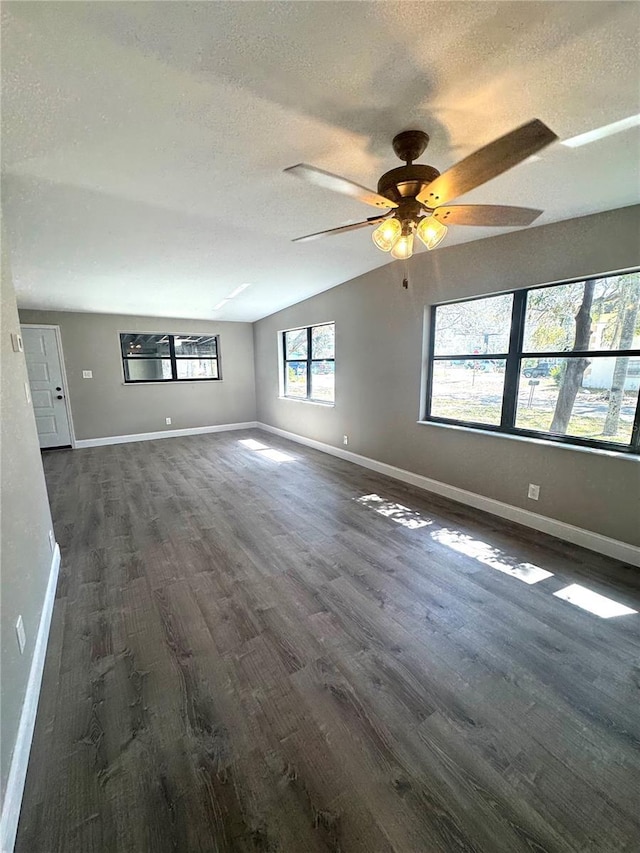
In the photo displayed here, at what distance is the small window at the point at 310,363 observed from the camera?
17.3ft

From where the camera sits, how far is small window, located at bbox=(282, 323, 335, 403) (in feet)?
17.3

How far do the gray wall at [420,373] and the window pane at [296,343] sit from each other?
10.1 inches

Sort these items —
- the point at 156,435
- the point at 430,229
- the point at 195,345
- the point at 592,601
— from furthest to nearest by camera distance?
1. the point at 195,345
2. the point at 156,435
3. the point at 592,601
4. the point at 430,229

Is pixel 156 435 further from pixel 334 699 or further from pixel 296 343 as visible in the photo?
pixel 334 699

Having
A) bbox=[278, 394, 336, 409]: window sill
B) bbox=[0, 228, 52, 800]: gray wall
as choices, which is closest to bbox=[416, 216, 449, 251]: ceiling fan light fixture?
bbox=[0, 228, 52, 800]: gray wall

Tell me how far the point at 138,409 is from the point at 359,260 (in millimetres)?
4945

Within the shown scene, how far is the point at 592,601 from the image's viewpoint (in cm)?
202

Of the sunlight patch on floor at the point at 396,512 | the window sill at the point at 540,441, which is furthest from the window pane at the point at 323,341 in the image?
the sunlight patch on floor at the point at 396,512

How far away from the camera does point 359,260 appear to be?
12.3 ft

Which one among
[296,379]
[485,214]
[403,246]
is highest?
[485,214]

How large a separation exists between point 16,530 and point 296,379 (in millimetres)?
5067

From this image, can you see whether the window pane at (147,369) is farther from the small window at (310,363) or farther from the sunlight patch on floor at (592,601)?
the sunlight patch on floor at (592,601)

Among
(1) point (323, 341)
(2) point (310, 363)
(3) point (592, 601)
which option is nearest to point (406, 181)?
(3) point (592, 601)

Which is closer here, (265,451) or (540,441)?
(540,441)
